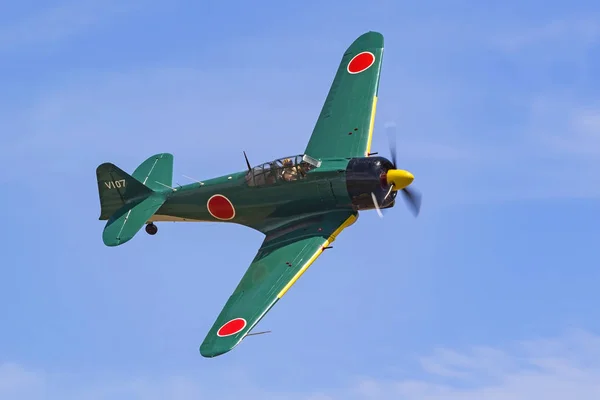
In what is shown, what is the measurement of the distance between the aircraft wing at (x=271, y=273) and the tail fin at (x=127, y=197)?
11.0ft

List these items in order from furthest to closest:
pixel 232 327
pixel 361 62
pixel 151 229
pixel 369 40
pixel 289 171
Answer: pixel 369 40 → pixel 361 62 → pixel 151 229 → pixel 289 171 → pixel 232 327

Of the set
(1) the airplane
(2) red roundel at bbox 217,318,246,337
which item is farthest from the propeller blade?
(2) red roundel at bbox 217,318,246,337

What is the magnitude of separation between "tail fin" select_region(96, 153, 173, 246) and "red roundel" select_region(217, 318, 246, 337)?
471cm

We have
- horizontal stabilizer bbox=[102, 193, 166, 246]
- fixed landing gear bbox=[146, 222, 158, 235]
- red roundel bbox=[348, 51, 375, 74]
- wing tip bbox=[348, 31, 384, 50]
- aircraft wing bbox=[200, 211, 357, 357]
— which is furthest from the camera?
wing tip bbox=[348, 31, 384, 50]

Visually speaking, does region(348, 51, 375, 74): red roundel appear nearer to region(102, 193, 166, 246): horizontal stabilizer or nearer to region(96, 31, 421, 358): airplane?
region(96, 31, 421, 358): airplane

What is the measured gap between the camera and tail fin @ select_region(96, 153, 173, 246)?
98.5ft

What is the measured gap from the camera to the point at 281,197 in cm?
2920

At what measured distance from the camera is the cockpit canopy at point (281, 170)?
28906mm

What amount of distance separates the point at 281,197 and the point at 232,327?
4.31m

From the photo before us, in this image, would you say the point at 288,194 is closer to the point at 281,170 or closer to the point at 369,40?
the point at 281,170

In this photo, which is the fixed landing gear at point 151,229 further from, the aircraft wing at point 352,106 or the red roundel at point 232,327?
the red roundel at point 232,327

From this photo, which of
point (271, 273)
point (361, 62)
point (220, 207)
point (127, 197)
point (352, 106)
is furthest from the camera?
point (361, 62)

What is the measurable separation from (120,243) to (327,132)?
20.0ft

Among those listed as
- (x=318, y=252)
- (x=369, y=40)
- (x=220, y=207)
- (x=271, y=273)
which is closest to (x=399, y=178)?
(x=318, y=252)
